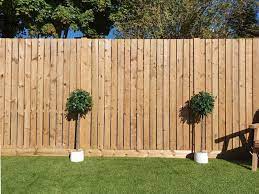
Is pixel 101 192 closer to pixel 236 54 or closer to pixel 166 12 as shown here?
pixel 236 54

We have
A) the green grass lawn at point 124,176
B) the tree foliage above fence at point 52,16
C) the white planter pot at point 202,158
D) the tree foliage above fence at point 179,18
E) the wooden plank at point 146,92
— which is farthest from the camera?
the tree foliage above fence at point 52,16

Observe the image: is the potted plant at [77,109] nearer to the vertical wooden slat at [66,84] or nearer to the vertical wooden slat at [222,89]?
the vertical wooden slat at [66,84]

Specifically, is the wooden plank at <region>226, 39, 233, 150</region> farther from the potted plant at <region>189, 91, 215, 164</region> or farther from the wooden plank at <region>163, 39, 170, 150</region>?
the wooden plank at <region>163, 39, 170, 150</region>

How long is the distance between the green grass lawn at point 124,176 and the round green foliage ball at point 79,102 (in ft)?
2.65

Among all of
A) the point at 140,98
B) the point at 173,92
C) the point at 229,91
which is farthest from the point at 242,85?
the point at 140,98

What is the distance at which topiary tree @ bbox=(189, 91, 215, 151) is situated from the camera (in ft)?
22.3

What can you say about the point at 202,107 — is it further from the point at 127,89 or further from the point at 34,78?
the point at 34,78

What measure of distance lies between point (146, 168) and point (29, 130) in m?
2.21

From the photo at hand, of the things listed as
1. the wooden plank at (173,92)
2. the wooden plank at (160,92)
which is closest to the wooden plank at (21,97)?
the wooden plank at (160,92)

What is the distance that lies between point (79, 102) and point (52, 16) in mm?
8323

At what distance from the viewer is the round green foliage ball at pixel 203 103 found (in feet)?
22.3

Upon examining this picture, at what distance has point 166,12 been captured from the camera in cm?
1306

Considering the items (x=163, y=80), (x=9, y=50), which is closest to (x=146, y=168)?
(x=163, y=80)

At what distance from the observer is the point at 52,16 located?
47.7ft
